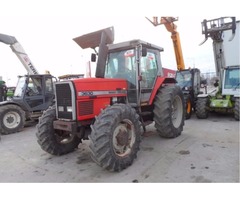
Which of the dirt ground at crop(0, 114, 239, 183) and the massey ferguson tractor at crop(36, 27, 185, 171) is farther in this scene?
the massey ferguson tractor at crop(36, 27, 185, 171)

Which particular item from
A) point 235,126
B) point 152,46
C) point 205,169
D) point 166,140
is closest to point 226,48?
point 235,126

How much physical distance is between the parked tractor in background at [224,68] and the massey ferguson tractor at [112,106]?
7.69ft

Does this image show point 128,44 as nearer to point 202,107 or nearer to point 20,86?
point 202,107

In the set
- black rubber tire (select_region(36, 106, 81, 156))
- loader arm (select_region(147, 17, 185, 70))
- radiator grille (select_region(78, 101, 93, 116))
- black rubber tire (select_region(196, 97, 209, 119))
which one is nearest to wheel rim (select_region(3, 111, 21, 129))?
black rubber tire (select_region(36, 106, 81, 156))

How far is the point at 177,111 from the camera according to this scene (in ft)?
19.3

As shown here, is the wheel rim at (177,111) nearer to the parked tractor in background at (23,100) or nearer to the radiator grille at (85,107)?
the radiator grille at (85,107)

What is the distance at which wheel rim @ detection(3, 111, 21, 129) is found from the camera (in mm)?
7598

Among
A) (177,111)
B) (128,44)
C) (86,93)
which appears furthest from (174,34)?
(86,93)

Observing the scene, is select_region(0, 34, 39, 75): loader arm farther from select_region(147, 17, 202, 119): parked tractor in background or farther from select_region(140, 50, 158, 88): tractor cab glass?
select_region(140, 50, 158, 88): tractor cab glass

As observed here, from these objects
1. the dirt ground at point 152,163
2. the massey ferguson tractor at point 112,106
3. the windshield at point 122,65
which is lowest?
the dirt ground at point 152,163

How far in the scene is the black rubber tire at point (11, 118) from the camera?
7.50 metres

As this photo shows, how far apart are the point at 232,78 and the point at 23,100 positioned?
7.41 metres

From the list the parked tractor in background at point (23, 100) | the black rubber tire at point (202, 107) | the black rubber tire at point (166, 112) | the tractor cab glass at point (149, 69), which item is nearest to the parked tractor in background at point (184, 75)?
the black rubber tire at point (202, 107)

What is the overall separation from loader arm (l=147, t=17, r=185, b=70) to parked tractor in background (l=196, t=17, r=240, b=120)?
78.0 inches
